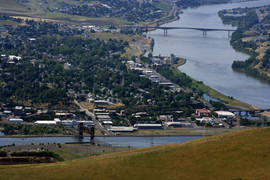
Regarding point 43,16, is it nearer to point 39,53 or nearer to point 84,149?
point 39,53

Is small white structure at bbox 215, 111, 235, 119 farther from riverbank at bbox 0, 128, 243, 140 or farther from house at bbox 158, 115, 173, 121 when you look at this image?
house at bbox 158, 115, 173, 121

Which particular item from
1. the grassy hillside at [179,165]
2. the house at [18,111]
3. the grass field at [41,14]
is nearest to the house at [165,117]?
the house at [18,111]

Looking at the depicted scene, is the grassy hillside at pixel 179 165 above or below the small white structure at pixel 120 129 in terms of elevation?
above

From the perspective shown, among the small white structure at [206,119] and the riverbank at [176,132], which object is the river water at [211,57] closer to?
the small white structure at [206,119]

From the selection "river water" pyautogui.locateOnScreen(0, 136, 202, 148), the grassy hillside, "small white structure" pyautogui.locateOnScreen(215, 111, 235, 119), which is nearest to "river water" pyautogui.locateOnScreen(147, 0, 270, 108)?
"small white structure" pyautogui.locateOnScreen(215, 111, 235, 119)

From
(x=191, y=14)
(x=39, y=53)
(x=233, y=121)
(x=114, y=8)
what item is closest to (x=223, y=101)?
(x=233, y=121)

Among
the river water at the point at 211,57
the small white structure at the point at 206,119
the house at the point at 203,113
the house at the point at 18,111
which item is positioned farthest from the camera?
the river water at the point at 211,57

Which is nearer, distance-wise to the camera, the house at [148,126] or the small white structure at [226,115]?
the house at [148,126]
